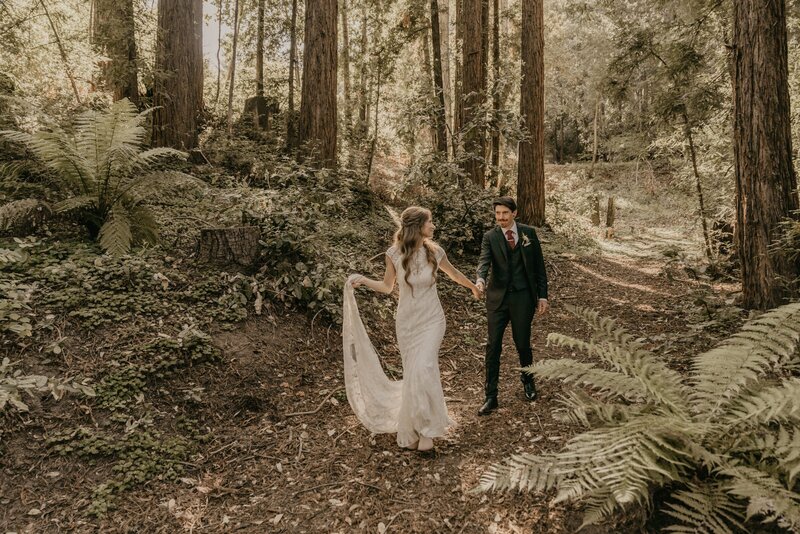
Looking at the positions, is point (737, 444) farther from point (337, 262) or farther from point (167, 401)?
point (337, 262)

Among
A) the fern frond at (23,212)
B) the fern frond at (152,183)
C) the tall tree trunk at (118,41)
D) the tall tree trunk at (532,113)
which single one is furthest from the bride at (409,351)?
the tall tree trunk at (532,113)

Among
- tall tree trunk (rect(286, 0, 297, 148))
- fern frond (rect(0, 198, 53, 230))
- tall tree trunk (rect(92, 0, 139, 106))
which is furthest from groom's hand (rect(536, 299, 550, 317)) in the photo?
tall tree trunk (rect(92, 0, 139, 106))

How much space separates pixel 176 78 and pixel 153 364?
773cm

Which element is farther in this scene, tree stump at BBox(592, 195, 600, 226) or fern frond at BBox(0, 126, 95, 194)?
tree stump at BBox(592, 195, 600, 226)

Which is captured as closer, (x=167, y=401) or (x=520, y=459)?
(x=520, y=459)

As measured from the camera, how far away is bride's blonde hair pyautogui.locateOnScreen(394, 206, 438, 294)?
4.52m

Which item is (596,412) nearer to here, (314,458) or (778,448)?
(778,448)

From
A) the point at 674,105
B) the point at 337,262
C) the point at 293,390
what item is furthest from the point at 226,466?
the point at 674,105

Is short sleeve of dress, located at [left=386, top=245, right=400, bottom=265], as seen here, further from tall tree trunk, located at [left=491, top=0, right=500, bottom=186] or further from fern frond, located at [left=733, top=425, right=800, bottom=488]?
tall tree trunk, located at [left=491, top=0, right=500, bottom=186]

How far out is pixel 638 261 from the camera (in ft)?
42.7

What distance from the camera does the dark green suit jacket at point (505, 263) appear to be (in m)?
5.02

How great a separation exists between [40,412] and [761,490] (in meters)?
4.93

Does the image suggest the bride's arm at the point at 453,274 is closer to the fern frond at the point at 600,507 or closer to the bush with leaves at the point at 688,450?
the bush with leaves at the point at 688,450

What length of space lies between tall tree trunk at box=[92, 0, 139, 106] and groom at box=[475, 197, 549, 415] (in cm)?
858
